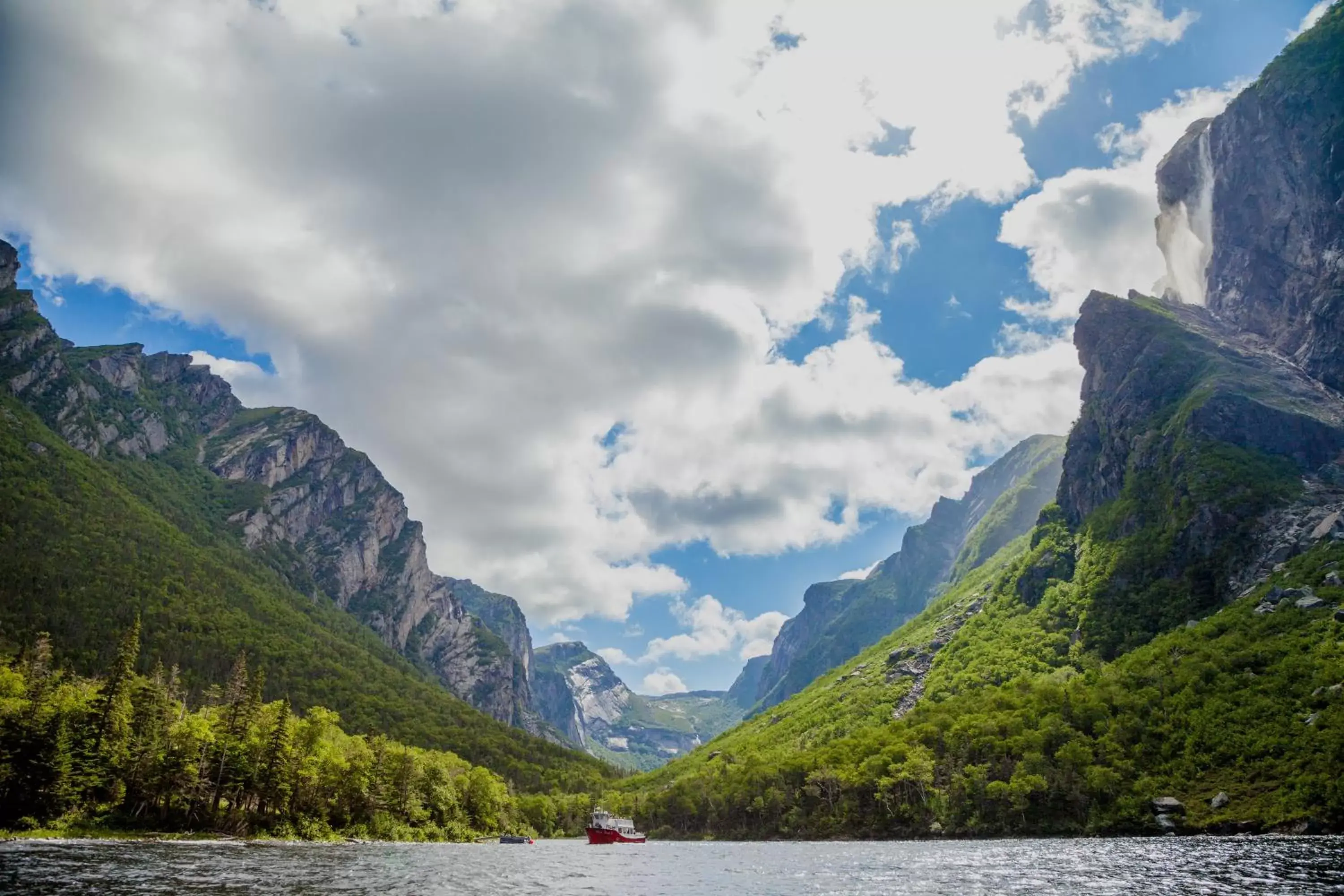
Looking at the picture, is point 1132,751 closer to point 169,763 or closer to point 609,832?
point 609,832

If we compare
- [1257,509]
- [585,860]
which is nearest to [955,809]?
[585,860]

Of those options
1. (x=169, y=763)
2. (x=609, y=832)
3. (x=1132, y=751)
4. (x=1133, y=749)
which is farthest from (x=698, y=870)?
(x=609, y=832)

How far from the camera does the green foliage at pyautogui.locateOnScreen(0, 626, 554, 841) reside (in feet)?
295

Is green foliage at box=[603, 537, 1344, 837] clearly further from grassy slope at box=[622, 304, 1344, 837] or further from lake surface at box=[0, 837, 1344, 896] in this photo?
lake surface at box=[0, 837, 1344, 896]

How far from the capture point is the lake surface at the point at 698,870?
51219 millimetres

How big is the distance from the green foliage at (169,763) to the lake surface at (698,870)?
11.8 metres

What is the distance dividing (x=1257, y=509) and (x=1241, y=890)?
634ft

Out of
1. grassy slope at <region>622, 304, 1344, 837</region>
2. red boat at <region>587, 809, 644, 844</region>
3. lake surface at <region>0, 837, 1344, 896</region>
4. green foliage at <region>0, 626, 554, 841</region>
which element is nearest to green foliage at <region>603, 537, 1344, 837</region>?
grassy slope at <region>622, 304, 1344, 837</region>

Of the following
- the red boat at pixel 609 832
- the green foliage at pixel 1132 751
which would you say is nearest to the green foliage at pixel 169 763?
the red boat at pixel 609 832

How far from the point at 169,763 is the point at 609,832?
10737cm

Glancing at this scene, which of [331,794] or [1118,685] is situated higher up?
[1118,685]

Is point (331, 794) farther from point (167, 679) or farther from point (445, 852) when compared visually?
point (167, 679)

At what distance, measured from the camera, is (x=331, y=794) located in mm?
128250

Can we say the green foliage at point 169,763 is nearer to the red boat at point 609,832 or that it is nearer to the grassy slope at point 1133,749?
the red boat at point 609,832
